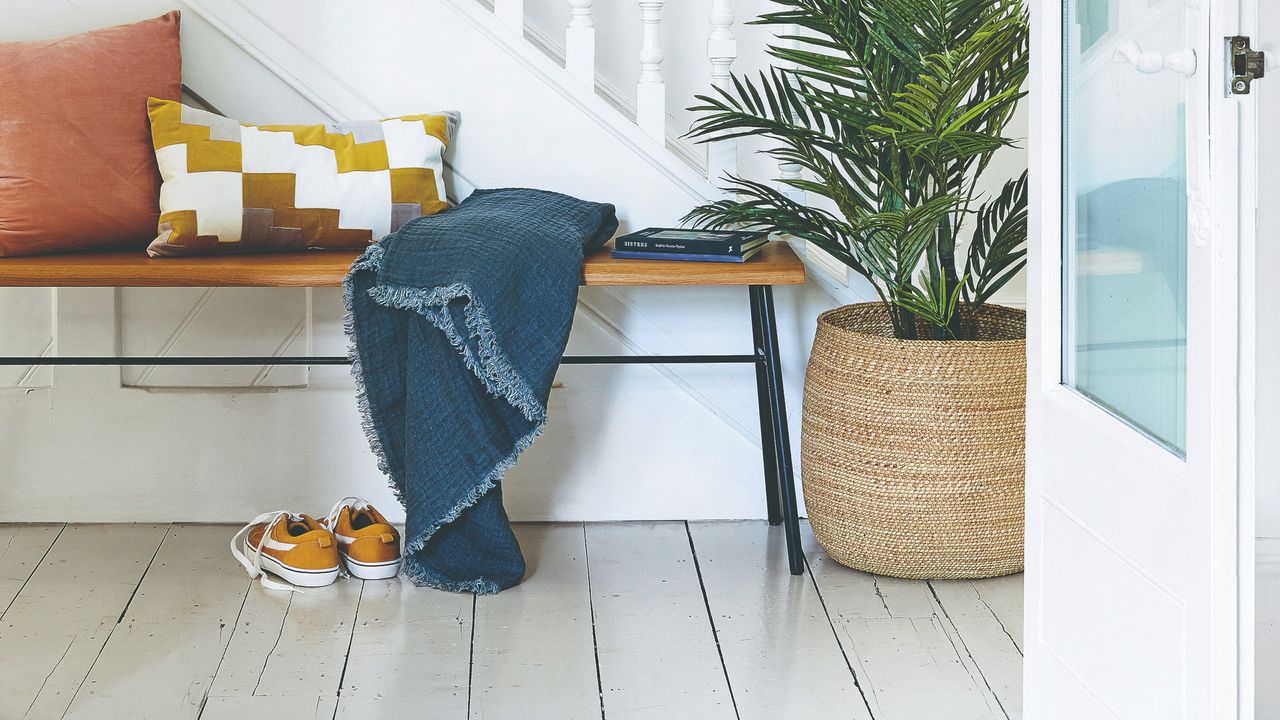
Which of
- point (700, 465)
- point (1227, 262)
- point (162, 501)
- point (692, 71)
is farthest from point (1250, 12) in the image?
point (162, 501)

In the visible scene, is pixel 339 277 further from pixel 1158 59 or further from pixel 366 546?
pixel 1158 59

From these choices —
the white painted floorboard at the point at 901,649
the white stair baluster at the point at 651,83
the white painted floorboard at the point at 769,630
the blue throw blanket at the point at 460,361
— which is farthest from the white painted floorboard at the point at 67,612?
the white stair baluster at the point at 651,83

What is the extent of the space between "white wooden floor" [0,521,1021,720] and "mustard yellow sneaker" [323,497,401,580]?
27 millimetres

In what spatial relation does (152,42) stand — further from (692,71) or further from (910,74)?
(910,74)

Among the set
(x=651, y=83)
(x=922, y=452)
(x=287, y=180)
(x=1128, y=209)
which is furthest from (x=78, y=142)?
(x=1128, y=209)

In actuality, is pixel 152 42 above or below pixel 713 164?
above

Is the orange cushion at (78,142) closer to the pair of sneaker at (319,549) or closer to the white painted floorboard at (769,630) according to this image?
the pair of sneaker at (319,549)

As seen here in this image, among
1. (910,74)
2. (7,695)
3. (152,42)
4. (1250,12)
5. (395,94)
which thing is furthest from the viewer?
(395,94)

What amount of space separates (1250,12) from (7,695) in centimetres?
177

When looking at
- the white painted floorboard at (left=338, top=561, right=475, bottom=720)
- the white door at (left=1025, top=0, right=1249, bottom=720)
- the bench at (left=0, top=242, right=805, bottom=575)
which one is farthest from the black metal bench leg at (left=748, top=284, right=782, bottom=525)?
the white door at (left=1025, top=0, right=1249, bottom=720)

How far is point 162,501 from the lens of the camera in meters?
A: 2.54

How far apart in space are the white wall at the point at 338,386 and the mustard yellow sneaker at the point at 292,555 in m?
0.32

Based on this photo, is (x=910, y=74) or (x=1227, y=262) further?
(x=910, y=74)

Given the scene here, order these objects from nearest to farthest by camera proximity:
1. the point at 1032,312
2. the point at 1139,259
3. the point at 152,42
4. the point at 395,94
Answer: the point at 1139,259
the point at 1032,312
the point at 152,42
the point at 395,94
